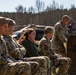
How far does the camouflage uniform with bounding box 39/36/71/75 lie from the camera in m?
7.20

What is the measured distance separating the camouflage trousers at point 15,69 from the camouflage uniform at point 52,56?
1969mm

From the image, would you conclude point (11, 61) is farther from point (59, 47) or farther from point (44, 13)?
point (44, 13)

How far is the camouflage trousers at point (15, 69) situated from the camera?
5.09 metres

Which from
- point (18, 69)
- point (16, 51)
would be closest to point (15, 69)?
point (18, 69)

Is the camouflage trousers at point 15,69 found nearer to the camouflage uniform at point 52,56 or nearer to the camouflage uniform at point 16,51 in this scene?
the camouflage uniform at point 16,51

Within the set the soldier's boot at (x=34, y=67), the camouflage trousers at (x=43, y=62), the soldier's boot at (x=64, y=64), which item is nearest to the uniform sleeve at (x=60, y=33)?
the soldier's boot at (x=64, y=64)

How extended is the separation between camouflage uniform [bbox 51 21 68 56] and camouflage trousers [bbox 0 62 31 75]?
3528mm

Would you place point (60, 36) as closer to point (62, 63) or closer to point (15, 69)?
point (62, 63)

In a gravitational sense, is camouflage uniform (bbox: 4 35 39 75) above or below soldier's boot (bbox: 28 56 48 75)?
above

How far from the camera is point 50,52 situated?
731 centimetres

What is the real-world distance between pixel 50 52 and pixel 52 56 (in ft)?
0.33

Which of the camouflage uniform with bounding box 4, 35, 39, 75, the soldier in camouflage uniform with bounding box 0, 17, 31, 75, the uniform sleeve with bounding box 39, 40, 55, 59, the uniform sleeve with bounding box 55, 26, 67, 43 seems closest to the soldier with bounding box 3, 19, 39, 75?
the camouflage uniform with bounding box 4, 35, 39, 75

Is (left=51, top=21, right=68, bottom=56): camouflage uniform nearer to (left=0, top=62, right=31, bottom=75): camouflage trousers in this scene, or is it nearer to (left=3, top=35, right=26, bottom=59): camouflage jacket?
(left=3, top=35, right=26, bottom=59): camouflage jacket

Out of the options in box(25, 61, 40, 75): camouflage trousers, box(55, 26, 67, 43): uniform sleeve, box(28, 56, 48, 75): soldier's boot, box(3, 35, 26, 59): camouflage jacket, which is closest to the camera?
box(25, 61, 40, 75): camouflage trousers
